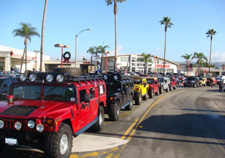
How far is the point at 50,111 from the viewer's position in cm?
509

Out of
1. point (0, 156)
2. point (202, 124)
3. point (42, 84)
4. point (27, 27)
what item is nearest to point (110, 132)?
point (42, 84)

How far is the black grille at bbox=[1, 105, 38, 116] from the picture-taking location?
4996 millimetres

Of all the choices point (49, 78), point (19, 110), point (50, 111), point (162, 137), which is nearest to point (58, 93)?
point (49, 78)

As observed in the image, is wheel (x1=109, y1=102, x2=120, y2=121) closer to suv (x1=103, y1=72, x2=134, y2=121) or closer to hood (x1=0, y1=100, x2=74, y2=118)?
suv (x1=103, y1=72, x2=134, y2=121)

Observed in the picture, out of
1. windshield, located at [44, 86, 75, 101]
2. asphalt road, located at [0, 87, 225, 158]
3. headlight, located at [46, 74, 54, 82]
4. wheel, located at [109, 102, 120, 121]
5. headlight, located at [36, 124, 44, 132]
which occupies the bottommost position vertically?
asphalt road, located at [0, 87, 225, 158]

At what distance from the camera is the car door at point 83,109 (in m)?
6.17

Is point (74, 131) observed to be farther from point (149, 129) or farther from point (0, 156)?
point (149, 129)

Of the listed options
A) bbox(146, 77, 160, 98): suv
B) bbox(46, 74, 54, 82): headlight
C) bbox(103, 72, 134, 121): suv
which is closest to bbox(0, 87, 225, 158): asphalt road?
bbox(103, 72, 134, 121): suv

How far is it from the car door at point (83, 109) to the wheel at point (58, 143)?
93 centimetres

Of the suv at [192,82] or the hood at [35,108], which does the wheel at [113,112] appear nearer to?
the hood at [35,108]

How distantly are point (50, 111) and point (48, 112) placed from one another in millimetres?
79

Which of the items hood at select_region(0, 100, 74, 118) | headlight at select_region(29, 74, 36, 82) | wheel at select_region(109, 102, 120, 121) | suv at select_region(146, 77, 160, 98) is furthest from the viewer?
suv at select_region(146, 77, 160, 98)

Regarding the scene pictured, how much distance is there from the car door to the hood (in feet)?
1.26

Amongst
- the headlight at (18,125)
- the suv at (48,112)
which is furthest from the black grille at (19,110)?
the headlight at (18,125)
